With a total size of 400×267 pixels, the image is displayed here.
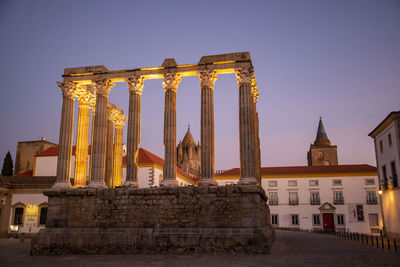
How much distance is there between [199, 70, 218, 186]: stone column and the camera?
55.1ft

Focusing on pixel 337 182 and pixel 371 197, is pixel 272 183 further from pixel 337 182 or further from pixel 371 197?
pixel 371 197

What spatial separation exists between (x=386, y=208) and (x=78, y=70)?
84.8ft

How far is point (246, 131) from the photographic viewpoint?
55.0 ft

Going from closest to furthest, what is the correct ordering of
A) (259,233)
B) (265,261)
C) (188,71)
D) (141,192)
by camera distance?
(265,261) < (259,233) < (141,192) < (188,71)

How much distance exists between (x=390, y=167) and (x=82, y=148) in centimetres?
2295

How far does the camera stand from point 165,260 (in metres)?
13.1

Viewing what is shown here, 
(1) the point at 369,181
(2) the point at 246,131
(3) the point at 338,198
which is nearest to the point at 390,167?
(2) the point at 246,131

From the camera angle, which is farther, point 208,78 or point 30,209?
point 30,209

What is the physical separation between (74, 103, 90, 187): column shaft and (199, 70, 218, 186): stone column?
718cm

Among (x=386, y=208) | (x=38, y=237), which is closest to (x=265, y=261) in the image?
(x=38, y=237)

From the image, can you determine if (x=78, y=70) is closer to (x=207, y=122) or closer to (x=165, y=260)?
(x=207, y=122)

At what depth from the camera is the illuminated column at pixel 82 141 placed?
63.6 ft

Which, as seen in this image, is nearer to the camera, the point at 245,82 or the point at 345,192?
the point at 245,82

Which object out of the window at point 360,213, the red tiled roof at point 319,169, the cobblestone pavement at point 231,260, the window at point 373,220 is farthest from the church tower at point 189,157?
the cobblestone pavement at point 231,260
